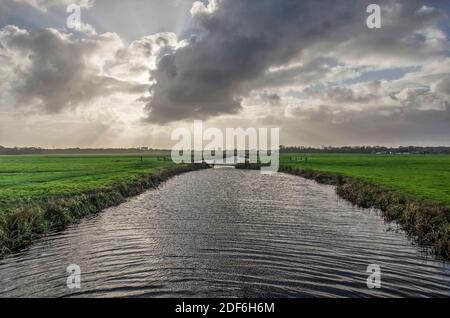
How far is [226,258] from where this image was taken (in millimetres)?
17391

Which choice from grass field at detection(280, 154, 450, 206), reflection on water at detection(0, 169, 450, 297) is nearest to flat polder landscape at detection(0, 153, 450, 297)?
reflection on water at detection(0, 169, 450, 297)

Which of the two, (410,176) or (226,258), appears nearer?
(226,258)

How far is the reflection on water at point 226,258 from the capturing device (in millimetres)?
13484

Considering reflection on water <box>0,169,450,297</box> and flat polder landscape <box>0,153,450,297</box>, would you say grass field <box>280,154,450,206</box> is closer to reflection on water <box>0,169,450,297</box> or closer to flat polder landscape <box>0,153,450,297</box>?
flat polder landscape <box>0,153,450,297</box>

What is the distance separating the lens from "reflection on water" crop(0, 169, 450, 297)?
1348 cm

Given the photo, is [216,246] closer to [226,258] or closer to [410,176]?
[226,258]

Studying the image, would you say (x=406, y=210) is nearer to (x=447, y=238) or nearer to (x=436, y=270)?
(x=447, y=238)

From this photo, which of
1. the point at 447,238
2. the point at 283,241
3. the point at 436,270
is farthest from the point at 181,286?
the point at 447,238

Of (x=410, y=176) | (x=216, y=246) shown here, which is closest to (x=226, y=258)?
(x=216, y=246)

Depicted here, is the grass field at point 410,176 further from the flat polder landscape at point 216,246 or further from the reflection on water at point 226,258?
the reflection on water at point 226,258

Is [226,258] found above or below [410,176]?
below

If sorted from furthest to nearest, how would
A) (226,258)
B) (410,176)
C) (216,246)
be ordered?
(410,176)
(216,246)
(226,258)

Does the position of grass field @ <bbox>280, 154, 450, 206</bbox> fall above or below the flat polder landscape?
above

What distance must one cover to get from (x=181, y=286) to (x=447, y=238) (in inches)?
577
